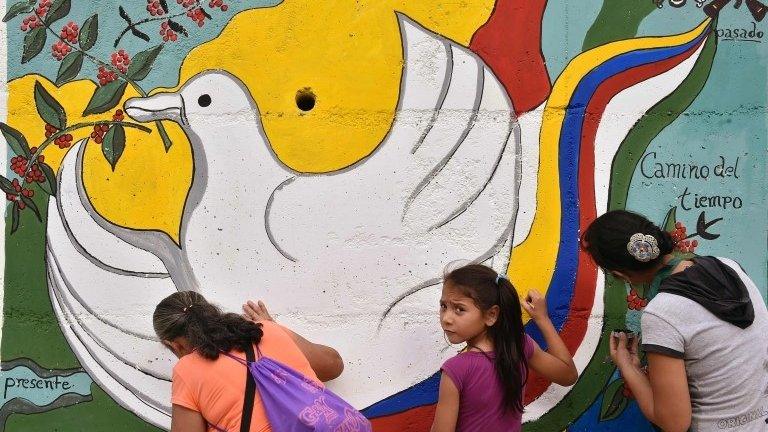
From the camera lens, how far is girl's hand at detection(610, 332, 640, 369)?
2.94 meters

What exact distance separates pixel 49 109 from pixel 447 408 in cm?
205

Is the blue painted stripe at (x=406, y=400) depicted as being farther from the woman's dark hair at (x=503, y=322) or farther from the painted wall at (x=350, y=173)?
the woman's dark hair at (x=503, y=322)

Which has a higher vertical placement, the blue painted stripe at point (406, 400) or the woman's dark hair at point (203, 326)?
the woman's dark hair at point (203, 326)

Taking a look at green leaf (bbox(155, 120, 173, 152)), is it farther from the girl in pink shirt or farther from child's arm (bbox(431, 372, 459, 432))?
child's arm (bbox(431, 372, 459, 432))

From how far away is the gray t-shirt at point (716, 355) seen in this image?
8.42ft

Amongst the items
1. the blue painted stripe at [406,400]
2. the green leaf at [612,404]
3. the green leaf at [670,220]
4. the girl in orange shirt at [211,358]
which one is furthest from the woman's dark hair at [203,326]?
the green leaf at [670,220]

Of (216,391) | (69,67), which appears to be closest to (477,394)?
(216,391)

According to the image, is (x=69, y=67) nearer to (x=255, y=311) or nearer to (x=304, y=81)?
(x=304, y=81)

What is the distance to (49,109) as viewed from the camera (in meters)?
3.45

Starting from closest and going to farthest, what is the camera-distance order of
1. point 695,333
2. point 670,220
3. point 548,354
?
point 695,333
point 548,354
point 670,220

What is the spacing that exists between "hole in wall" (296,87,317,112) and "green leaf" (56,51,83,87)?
92 cm

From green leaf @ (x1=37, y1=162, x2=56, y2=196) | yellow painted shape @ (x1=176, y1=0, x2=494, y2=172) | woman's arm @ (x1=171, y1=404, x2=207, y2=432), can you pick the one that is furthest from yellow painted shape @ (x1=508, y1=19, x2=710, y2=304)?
green leaf @ (x1=37, y1=162, x2=56, y2=196)

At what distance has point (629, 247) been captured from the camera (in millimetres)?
2635

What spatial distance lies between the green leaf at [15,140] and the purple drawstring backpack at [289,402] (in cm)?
142
